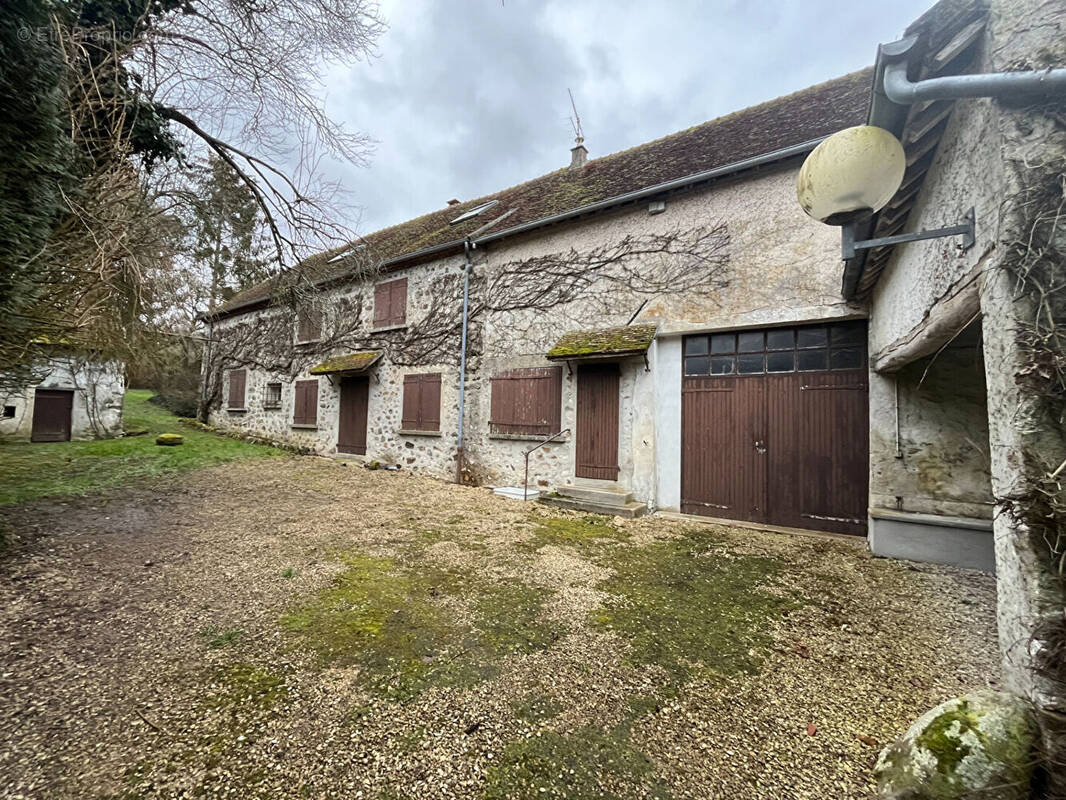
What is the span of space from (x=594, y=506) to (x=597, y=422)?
4.60ft

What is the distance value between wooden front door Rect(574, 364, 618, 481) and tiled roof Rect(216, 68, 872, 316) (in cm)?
315

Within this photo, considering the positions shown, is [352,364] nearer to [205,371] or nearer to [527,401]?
[527,401]

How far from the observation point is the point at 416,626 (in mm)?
2879

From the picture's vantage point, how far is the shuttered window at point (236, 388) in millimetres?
13508

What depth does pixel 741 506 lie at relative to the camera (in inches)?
233

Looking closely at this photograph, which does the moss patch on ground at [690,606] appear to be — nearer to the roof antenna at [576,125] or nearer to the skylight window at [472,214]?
the skylight window at [472,214]

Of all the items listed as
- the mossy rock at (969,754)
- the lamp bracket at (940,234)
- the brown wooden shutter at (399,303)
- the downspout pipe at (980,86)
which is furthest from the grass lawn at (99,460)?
the downspout pipe at (980,86)

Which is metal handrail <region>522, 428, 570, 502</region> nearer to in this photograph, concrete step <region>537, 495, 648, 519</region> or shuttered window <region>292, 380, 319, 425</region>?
concrete step <region>537, 495, 648, 519</region>

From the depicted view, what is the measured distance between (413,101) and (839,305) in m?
6.19

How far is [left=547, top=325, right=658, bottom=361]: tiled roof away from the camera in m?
6.25

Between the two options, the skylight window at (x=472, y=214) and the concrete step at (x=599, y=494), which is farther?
the skylight window at (x=472, y=214)

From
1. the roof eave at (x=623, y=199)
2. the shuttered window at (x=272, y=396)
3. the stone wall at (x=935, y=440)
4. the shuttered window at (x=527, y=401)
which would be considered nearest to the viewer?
the stone wall at (x=935, y=440)

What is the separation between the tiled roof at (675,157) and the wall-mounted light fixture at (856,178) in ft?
15.4

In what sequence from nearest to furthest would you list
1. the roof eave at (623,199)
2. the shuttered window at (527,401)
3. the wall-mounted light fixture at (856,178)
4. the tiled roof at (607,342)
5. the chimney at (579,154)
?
the wall-mounted light fixture at (856,178) < the roof eave at (623,199) < the tiled roof at (607,342) < the shuttered window at (527,401) < the chimney at (579,154)
